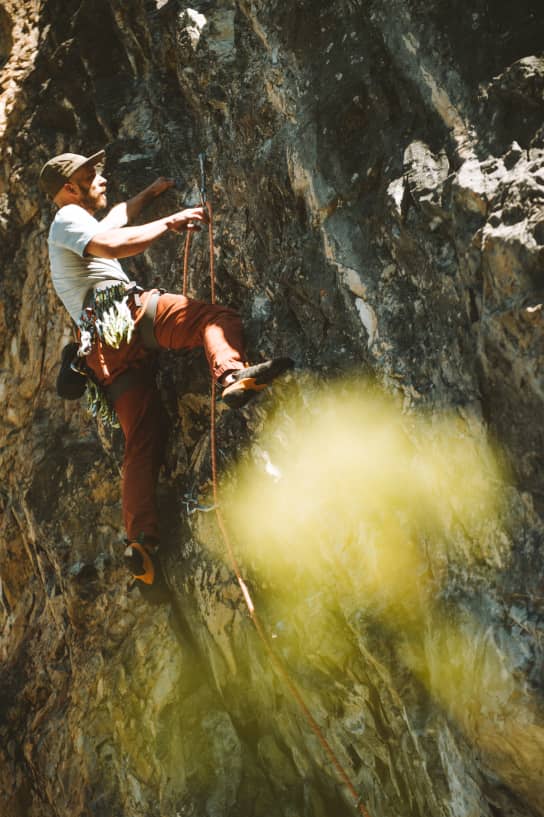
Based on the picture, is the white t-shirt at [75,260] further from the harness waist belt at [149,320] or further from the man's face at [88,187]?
the harness waist belt at [149,320]

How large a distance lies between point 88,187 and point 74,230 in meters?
0.51

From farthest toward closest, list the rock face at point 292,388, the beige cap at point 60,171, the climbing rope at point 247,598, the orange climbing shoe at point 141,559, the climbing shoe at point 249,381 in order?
the beige cap at point 60,171 → the orange climbing shoe at point 141,559 → the climbing rope at point 247,598 → the climbing shoe at point 249,381 → the rock face at point 292,388

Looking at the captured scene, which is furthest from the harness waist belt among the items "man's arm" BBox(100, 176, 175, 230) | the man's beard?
the man's beard

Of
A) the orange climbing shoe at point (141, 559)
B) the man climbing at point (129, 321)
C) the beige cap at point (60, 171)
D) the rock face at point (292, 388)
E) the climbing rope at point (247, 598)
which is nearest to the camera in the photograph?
the rock face at point (292, 388)

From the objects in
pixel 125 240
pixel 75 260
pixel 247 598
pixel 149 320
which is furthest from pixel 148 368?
pixel 247 598

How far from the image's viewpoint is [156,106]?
198 inches

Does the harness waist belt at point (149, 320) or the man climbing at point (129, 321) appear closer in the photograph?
the man climbing at point (129, 321)

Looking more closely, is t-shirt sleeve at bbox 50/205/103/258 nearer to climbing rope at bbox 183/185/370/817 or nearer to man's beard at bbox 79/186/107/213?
man's beard at bbox 79/186/107/213

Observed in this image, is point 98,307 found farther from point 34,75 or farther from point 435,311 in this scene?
point 34,75

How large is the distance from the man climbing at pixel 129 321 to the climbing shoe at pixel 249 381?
0.38ft

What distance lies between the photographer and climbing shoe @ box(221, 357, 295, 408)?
325 centimetres

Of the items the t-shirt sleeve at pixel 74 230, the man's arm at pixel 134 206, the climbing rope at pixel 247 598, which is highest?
the man's arm at pixel 134 206

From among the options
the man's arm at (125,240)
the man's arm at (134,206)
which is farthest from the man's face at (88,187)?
the man's arm at (125,240)

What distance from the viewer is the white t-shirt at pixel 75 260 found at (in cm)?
380
